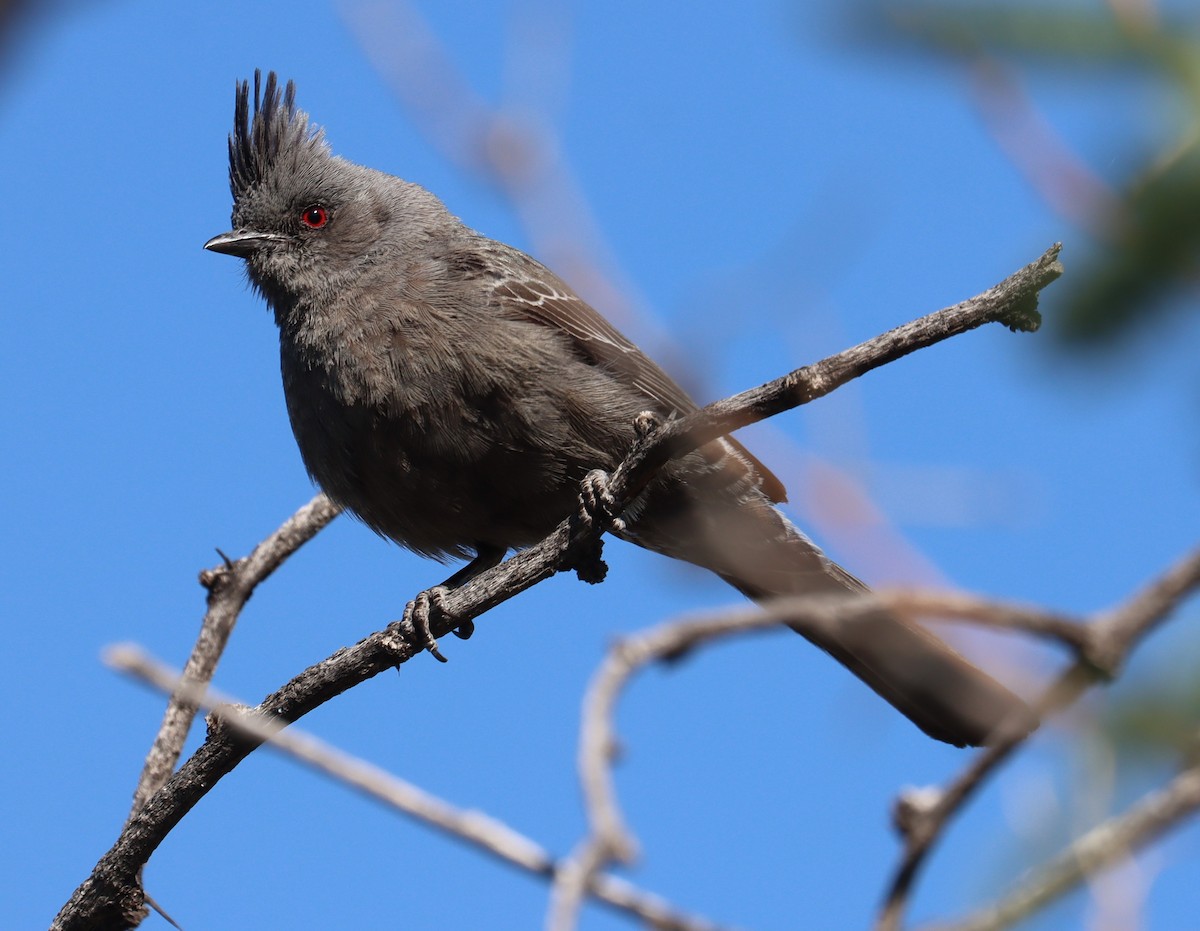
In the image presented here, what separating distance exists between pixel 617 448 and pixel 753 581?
1089 millimetres

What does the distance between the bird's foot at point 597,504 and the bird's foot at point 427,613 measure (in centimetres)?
103

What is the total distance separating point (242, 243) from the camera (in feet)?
26.1

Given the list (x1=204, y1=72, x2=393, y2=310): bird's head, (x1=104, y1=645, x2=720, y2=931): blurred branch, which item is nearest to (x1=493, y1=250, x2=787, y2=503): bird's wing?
(x1=204, y1=72, x2=393, y2=310): bird's head

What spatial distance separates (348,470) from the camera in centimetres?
677

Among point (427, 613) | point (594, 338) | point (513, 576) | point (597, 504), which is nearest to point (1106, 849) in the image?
point (597, 504)

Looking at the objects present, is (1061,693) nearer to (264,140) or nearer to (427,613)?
(427,613)

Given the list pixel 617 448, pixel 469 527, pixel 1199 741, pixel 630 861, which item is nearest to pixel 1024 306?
pixel 1199 741

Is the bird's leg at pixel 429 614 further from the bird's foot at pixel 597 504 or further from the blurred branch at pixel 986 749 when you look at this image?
the blurred branch at pixel 986 749

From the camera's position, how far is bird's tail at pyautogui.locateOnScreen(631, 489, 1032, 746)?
21.7ft

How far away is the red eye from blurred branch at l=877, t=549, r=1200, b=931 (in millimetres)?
6938

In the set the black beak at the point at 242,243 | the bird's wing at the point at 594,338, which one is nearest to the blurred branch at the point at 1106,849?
the bird's wing at the point at 594,338

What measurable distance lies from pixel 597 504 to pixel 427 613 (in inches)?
49.3

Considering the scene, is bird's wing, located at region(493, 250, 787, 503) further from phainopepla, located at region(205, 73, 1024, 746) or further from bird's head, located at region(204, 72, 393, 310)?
bird's head, located at region(204, 72, 393, 310)

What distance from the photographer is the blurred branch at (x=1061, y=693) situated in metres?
1.47
